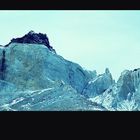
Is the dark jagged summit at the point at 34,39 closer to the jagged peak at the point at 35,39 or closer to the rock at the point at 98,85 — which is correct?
the jagged peak at the point at 35,39

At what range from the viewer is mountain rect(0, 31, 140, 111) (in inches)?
A: 4889

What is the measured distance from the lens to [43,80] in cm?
12950

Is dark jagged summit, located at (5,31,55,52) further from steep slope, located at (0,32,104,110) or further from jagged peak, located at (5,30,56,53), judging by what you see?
steep slope, located at (0,32,104,110)

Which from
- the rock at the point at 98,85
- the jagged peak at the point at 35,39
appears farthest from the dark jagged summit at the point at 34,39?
the rock at the point at 98,85

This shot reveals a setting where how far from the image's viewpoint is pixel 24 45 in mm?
129500

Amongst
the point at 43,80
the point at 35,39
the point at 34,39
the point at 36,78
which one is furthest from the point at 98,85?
the point at 36,78

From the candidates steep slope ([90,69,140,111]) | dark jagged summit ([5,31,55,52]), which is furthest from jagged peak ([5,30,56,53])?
steep slope ([90,69,140,111])

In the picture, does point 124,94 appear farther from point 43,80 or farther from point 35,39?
point 35,39
